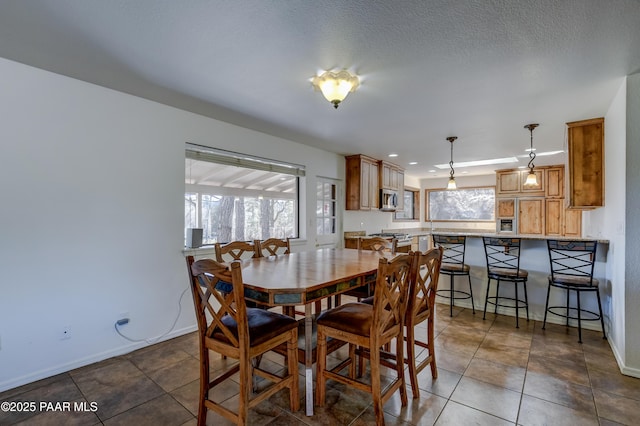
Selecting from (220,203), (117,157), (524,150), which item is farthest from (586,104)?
(117,157)

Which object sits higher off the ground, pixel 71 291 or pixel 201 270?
pixel 201 270

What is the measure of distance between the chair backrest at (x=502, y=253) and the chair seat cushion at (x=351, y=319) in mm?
2360

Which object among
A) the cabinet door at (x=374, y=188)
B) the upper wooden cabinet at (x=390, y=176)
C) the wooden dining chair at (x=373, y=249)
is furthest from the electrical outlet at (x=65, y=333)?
the upper wooden cabinet at (x=390, y=176)

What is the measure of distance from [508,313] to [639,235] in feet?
5.78

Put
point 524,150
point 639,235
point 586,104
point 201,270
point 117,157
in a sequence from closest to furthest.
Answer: point 201,270 → point 639,235 → point 117,157 → point 586,104 → point 524,150

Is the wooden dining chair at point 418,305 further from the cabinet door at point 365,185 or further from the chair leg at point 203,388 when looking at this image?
the cabinet door at point 365,185

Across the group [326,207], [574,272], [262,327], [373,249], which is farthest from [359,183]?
[262,327]

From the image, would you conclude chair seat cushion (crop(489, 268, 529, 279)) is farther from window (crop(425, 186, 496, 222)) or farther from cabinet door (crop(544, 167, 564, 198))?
window (crop(425, 186, 496, 222))

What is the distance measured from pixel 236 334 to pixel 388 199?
4.71 metres

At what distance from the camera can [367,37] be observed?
72.2 inches

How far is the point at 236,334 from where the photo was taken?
5.46 feet

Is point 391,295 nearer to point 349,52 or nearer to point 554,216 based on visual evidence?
point 349,52

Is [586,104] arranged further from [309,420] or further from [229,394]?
[229,394]

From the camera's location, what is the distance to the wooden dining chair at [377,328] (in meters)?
1.68
